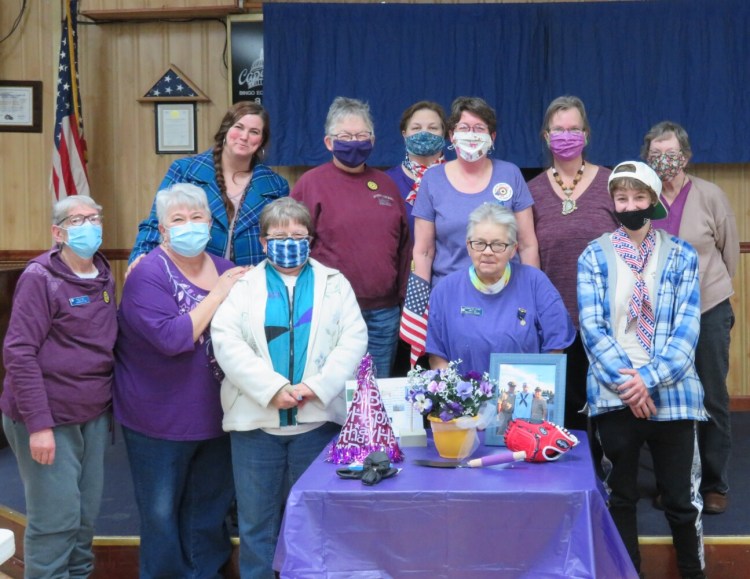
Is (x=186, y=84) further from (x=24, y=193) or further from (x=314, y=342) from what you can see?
(x=314, y=342)

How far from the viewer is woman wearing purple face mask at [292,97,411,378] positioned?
3.52 metres

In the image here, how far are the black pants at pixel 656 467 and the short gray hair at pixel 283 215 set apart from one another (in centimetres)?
117

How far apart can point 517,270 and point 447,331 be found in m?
0.30

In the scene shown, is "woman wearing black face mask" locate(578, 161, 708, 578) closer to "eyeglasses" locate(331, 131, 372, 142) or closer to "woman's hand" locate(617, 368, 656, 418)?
"woman's hand" locate(617, 368, 656, 418)

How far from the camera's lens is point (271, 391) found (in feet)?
9.39

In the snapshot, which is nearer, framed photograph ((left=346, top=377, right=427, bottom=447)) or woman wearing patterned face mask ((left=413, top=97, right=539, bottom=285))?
framed photograph ((left=346, top=377, right=427, bottom=447))

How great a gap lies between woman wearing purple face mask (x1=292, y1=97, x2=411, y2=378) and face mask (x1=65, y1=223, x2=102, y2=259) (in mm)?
866

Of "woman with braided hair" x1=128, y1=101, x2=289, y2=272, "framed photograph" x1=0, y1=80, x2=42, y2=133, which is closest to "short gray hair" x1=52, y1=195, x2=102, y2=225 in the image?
"woman with braided hair" x1=128, y1=101, x2=289, y2=272

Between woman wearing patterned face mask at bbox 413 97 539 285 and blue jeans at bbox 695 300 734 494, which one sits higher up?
woman wearing patterned face mask at bbox 413 97 539 285

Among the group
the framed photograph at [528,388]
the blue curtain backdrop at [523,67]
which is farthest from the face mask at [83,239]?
the blue curtain backdrop at [523,67]

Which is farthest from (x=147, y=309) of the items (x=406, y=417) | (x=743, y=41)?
(x=743, y=41)

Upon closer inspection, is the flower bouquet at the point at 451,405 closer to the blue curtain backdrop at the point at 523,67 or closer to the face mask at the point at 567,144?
the face mask at the point at 567,144

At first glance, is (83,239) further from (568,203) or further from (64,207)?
(568,203)

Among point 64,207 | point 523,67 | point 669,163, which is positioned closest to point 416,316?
point 669,163
